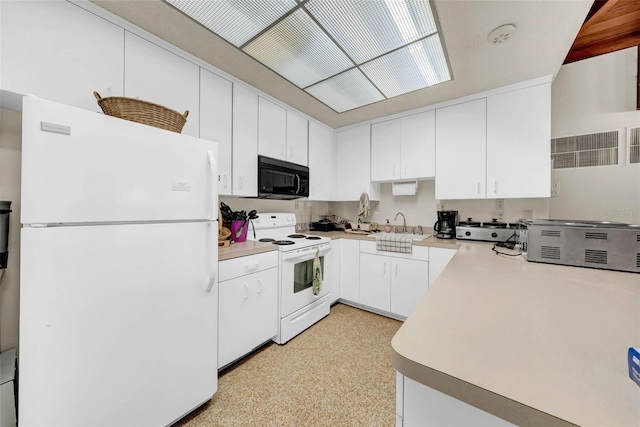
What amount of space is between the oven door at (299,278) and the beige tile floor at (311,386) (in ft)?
1.04

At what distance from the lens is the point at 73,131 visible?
0.93 meters

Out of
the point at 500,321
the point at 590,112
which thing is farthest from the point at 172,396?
the point at 590,112

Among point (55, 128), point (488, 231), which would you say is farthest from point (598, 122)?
point (55, 128)

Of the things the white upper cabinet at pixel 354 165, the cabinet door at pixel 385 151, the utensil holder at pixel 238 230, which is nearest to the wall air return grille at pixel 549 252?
the cabinet door at pixel 385 151

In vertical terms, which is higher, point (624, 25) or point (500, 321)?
point (624, 25)

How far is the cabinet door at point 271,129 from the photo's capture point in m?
2.33

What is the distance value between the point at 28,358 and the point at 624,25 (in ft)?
14.4

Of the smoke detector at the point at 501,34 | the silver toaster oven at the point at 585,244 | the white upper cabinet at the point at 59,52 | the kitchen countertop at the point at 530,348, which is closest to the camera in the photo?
the kitchen countertop at the point at 530,348

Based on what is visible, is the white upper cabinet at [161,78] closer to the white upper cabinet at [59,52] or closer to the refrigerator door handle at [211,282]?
the white upper cabinet at [59,52]

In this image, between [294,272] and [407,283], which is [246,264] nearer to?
[294,272]

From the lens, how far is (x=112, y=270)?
1023 millimetres

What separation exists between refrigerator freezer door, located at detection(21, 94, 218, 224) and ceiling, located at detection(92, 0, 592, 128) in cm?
88

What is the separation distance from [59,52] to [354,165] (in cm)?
269

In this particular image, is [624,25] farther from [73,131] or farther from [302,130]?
[73,131]
